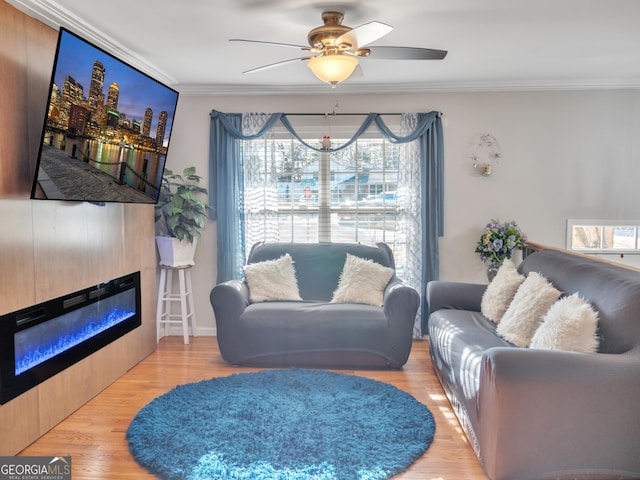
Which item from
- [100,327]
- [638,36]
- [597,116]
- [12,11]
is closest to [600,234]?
[597,116]

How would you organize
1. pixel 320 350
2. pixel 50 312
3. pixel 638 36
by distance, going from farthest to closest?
pixel 320 350
pixel 638 36
pixel 50 312

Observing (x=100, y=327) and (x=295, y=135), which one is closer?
(x=100, y=327)

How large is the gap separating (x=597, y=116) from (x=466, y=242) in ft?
5.66

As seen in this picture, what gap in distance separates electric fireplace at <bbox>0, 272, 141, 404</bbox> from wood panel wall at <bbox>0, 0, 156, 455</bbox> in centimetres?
6

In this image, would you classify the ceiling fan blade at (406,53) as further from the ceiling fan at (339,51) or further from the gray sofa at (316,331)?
the gray sofa at (316,331)

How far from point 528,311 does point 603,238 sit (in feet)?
8.28

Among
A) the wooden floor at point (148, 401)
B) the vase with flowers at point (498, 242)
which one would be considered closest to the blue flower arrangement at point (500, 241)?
the vase with flowers at point (498, 242)

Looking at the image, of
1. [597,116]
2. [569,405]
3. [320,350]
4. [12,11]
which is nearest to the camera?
[569,405]

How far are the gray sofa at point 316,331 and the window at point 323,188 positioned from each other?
1056 millimetres

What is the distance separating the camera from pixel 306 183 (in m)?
4.82

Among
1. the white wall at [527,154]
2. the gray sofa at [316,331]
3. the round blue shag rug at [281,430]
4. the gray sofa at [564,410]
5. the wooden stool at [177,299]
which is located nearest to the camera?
the gray sofa at [564,410]

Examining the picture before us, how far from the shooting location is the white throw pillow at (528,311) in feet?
8.89

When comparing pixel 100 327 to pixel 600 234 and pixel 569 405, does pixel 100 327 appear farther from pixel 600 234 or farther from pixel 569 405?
pixel 600 234

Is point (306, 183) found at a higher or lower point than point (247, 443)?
higher
